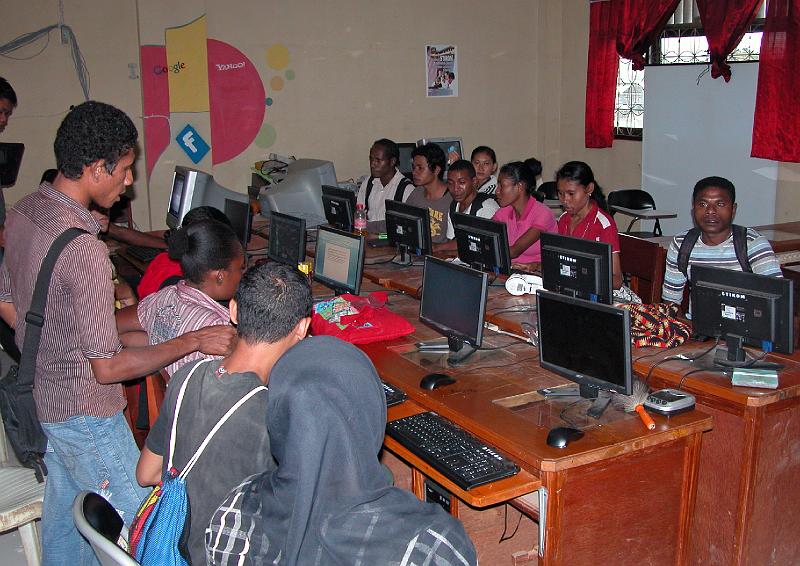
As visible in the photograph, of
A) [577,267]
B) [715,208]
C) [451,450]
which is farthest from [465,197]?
[451,450]

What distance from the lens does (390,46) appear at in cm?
876

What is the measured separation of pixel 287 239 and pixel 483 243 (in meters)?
1.24

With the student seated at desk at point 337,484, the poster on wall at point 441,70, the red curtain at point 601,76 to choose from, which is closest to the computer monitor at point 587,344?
the student seated at desk at point 337,484

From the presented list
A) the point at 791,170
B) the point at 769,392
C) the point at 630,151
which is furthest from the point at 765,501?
the point at 630,151

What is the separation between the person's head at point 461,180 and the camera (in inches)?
235

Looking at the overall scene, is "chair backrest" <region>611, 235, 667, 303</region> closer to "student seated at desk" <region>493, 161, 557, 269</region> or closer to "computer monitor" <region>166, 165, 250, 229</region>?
"student seated at desk" <region>493, 161, 557, 269</region>

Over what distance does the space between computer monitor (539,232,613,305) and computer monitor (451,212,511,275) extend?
1.25 feet

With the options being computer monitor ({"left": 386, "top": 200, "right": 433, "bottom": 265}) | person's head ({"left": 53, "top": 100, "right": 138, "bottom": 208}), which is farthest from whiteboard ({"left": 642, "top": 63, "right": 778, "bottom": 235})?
person's head ({"left": 53, "top": 100, "right": 138, "bottom": 208})

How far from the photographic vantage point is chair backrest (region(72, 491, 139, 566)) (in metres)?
1.76

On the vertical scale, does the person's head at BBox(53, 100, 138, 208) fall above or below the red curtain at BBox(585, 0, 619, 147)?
below

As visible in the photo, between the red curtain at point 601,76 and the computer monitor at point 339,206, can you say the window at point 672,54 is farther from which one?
the computer monitor at point 339,206

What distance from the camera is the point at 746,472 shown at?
119 inches

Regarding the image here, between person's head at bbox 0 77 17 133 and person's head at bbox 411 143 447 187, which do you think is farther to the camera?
person's head at bbox 411 143 447 187

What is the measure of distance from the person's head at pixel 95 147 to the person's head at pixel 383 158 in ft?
14.7
